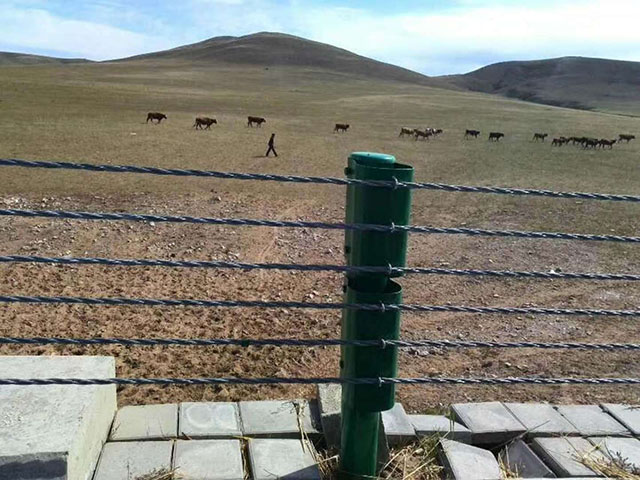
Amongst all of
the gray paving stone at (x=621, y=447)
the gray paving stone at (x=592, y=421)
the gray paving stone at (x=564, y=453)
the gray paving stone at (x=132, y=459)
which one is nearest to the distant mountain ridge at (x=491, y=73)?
the gray paving stone at (x=592, y=421)

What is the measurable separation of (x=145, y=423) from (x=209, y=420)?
297 mm

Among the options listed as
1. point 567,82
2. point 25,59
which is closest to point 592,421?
point 567,82

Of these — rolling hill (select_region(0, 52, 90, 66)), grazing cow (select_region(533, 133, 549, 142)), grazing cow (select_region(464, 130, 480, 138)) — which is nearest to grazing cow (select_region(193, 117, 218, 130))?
grazing cow (select_region(464, 130, 480, 138))

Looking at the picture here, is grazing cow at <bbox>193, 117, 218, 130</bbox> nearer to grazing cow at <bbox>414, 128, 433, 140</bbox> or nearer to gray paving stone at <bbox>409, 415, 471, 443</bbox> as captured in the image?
grazing cow at <bbox>414, 128, 433, 140</bbox>

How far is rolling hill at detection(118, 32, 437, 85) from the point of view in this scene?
120 m

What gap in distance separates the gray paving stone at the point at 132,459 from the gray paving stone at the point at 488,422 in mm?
1442

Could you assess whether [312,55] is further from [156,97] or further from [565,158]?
[565,158]

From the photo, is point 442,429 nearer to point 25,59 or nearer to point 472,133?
point 472,133

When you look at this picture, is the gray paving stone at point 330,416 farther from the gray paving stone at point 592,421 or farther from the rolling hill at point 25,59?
the rolling hill at point 25,59

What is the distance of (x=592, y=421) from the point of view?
3.24 meters

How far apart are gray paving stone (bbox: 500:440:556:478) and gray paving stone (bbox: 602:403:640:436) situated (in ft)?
1.94

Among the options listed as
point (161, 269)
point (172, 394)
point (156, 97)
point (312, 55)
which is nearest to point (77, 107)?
point (156, 97)

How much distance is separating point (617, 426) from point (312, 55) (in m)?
133

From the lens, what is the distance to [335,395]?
3219 millimetres
